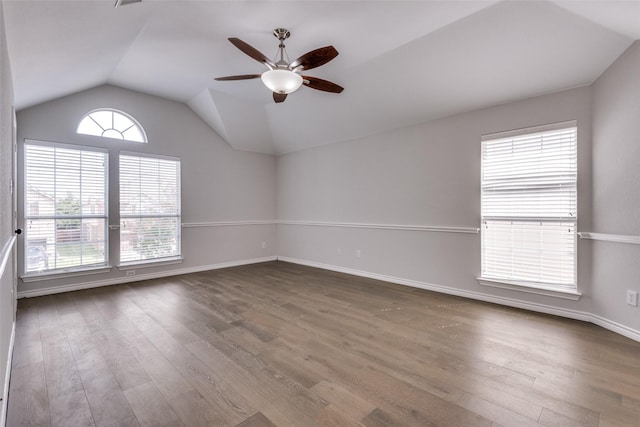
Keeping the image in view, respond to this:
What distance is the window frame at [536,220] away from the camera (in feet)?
10.1

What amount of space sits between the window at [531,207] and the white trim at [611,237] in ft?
0.33

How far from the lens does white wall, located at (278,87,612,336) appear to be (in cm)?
314

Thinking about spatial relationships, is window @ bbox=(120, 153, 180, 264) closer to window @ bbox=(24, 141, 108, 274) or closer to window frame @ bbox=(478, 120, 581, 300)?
window @ bbox=(24, 141, 108, 274)

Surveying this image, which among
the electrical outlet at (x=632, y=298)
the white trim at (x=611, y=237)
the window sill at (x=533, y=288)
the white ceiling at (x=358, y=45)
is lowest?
the window sill at (x=533, y=288)

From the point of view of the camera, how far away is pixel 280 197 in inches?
260

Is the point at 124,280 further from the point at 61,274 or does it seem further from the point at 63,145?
the point at 63,145

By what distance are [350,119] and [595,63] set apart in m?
2.92

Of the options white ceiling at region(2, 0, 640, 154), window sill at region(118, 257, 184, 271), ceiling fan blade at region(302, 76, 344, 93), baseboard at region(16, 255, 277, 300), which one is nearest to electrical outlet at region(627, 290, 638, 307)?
white ceiling at region(2, 0, 640, 154)

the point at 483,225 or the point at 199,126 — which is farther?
the point at 199,126

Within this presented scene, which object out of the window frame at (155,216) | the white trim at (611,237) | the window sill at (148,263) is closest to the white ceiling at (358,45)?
the window frame at (155,216)

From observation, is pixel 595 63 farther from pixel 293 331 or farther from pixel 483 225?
pixel 293 331

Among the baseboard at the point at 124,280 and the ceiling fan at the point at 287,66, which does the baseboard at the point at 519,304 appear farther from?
the ceiling fan at the point at 287,66

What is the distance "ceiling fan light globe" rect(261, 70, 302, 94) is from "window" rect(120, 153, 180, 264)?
3.19m

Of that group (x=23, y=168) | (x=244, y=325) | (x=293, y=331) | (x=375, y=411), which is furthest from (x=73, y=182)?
(x=375, y=411)
